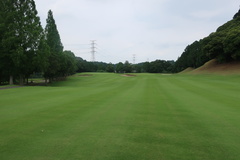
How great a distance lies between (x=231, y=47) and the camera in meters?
36.7

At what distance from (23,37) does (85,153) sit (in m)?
29.3

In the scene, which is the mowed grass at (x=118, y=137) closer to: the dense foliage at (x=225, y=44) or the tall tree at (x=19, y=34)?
the tall tree at (x=19, y=34)

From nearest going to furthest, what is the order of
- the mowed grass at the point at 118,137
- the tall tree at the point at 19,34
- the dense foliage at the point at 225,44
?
1. the mowed grass at the point at 118,137
2. the tall tree at the point at 19,34
3. the dense foliage at the point at 225,44

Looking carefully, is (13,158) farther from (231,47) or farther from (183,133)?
(231,47)

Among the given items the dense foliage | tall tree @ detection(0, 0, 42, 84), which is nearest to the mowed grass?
tall tree @ detection(0, 0, 42, 84)

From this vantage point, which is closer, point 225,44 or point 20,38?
point 20,38

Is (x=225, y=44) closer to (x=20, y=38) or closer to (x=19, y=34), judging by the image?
(x=20, y=38)

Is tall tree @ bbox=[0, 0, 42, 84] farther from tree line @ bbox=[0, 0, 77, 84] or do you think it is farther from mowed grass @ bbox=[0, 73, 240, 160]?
mowed grass @ bbox=[0, 73, 240, 160]

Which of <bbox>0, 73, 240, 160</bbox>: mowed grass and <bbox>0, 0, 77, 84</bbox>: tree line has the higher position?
<bbox>0, 0, 77, 84</bbox>: tree line

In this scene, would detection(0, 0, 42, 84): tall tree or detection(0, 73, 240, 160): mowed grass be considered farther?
detection(0, 0, 42, 84): tall tree

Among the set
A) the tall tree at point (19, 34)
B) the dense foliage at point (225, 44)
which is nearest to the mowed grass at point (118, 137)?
the tall tree at point (19, 34)

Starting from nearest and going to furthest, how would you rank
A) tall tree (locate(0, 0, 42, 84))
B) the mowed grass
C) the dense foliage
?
the mowed grass < tall tree (locate(0, 0, 42, 84)) < the dense foliage

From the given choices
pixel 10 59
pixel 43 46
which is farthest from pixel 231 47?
pixel 10 59

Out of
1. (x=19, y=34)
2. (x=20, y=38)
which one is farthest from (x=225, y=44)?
(x=19, y=34)
